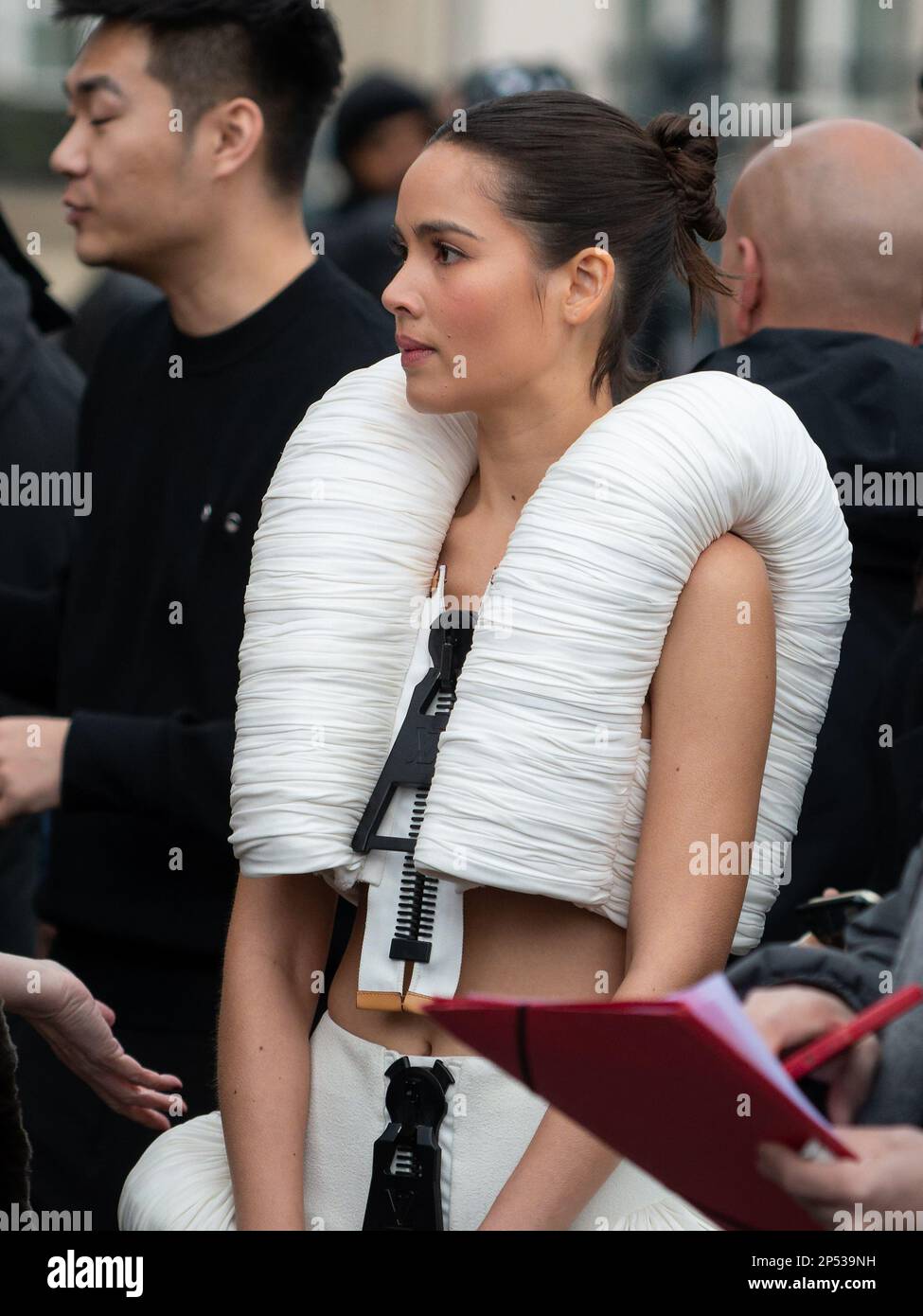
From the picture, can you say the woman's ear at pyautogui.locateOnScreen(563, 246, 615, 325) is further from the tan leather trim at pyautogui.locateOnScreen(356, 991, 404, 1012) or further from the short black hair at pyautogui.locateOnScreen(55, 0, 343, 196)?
the short black hair at pyautogui.locateOnScreen(55, 0, 343, 196)

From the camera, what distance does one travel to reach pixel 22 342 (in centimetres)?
384

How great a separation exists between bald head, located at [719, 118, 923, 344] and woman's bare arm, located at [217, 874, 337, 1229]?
1262 mm

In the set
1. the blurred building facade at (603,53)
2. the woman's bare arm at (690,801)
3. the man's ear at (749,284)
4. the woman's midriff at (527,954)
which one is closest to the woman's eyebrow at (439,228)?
the woman's bare arm at (690,801)

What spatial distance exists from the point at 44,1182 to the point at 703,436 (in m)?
1.64

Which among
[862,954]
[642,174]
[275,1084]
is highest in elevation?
[642,174]

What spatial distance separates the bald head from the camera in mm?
2941

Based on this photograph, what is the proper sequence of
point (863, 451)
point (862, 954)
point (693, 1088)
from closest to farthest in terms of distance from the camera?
point (693, 1088)
point (862, 954)
point (863, 451)

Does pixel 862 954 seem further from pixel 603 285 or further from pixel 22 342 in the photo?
pixel 22 342

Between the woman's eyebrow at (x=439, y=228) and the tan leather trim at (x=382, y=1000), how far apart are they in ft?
2.84

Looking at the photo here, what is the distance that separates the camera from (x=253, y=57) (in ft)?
10.5

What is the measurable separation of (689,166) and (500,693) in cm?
73

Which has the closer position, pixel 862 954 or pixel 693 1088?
pixel 693 1088

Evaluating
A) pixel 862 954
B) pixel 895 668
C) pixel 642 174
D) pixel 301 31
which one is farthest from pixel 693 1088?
pixel 301 31

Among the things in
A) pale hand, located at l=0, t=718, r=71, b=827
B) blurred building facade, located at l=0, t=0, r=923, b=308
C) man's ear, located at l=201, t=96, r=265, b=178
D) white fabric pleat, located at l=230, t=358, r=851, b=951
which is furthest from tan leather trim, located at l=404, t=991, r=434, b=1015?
blurred building facade, located at l=0, t=0, r=923, b=308
